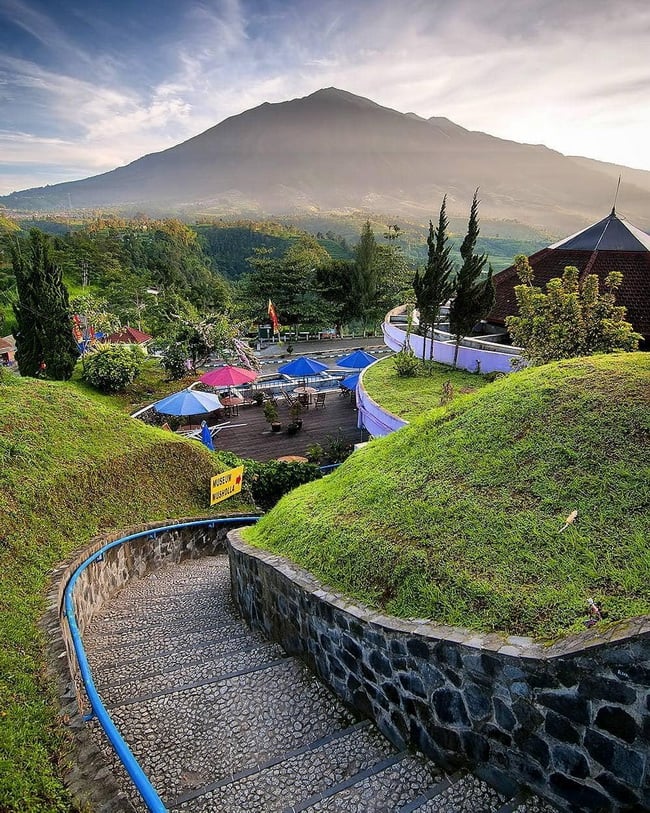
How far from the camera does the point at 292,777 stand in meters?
3.30

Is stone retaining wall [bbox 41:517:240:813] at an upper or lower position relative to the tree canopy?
lower

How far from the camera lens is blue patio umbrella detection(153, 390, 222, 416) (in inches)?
546

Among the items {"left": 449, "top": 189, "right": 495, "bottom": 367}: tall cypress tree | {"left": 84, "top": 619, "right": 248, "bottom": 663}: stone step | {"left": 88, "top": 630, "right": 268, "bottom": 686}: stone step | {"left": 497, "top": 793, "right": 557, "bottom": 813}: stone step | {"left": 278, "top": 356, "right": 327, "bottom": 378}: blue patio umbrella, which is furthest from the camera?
{"left": 278, "top": 356, "right": 327, "bottom": 378}: blue patio umbrella

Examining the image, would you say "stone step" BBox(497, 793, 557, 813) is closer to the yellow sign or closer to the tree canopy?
the yellow sign

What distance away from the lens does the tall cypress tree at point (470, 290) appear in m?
15.6

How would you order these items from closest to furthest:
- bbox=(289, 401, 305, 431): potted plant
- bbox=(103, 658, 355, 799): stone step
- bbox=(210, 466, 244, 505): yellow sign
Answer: bbox=(103, 658, 355, 799): stone step, bbox=(210, 466, 244, 505): yellow sign, bbox=(289, 401, 305, 431): potted plant

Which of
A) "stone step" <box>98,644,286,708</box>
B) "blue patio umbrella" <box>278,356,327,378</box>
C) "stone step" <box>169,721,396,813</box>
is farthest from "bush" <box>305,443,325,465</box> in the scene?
"stone step" <box>169,721,396,813</box>

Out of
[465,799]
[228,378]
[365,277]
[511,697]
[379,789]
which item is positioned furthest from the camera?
[365,277]

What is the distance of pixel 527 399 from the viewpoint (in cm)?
500

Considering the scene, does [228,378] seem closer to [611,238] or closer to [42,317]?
[42,317]

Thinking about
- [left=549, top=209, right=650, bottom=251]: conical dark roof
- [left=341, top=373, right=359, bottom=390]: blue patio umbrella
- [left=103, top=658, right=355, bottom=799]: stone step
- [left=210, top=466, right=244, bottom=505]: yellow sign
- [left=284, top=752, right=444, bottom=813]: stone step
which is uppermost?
[left=549, top=209, right=650, bottom=251]: conical dark roof

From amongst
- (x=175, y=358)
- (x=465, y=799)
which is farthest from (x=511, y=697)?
(x=175, y=358)

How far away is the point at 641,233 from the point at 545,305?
45.0ft

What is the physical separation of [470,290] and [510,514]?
13.2 metres
